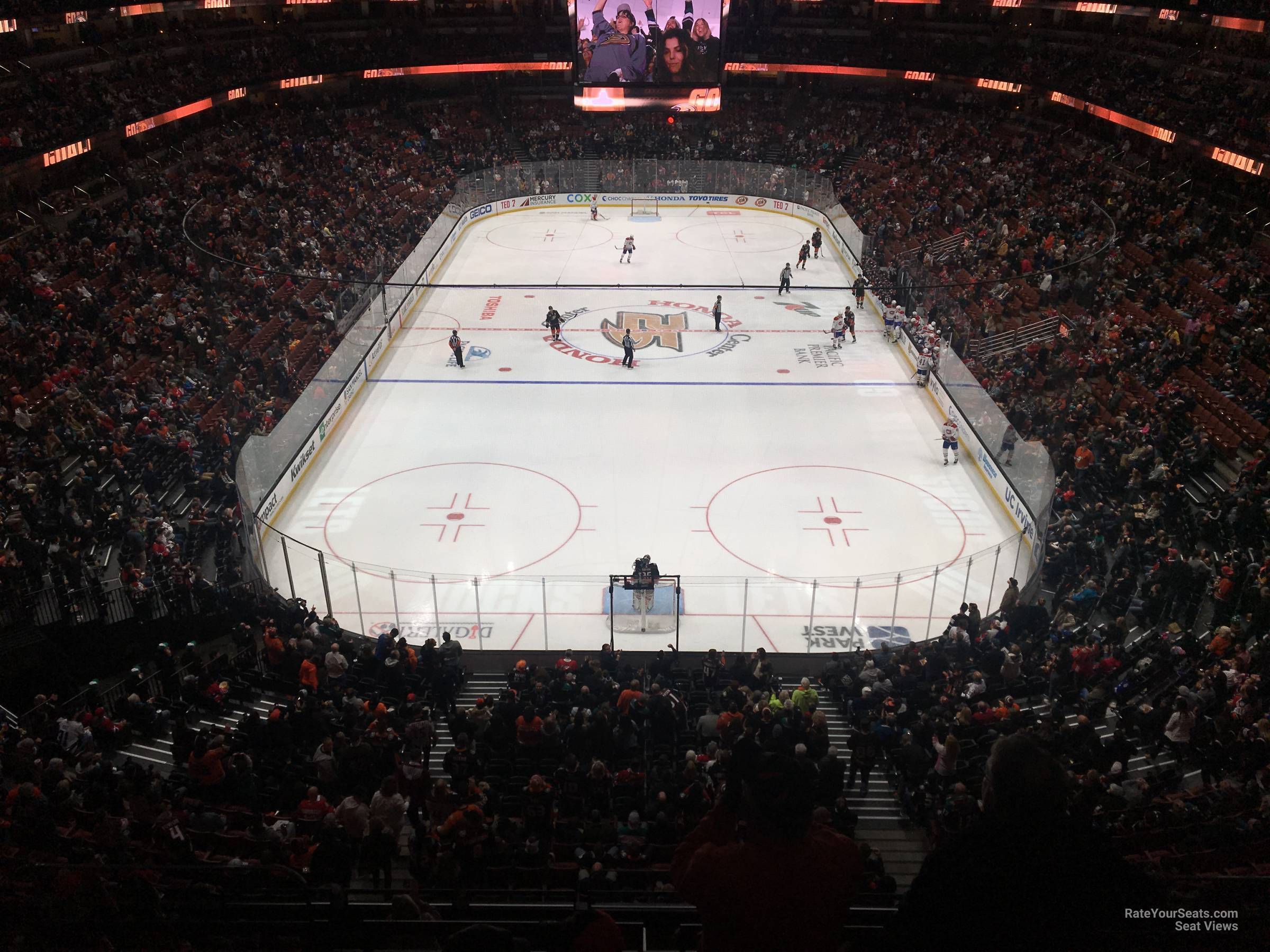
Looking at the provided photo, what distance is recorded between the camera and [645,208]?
47.8m

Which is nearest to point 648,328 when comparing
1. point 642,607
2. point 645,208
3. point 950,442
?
point 950,442

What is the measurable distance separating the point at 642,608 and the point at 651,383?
1249 cm

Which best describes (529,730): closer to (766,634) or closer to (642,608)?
(642,608)

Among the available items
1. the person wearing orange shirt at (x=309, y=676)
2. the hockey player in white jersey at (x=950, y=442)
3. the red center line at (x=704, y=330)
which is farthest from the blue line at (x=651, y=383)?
the person wearing orange shirt at (x=309, y=676)

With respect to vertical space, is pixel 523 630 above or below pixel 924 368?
below

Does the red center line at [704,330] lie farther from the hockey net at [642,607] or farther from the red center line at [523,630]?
the red center line at [523,630]

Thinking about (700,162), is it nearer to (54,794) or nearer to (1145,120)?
(1145,120)

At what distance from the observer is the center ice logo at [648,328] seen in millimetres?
31047

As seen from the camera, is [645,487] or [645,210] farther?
[645,210]

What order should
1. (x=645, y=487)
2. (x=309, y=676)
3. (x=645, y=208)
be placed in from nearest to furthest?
(x=309, y=676) → (x=645, y=487) → (x=645, y=208)

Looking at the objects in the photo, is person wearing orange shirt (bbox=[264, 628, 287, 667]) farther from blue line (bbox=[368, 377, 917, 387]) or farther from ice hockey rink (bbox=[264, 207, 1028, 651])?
blue line (bbox=[368, 377, 917, 387])

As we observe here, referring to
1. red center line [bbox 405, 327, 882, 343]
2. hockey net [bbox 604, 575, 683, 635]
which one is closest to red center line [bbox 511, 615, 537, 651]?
hockey net [bbox 604, 575, 683, 635]

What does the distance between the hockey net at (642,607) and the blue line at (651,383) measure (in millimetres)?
11708

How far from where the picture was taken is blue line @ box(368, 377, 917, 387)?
1079 inches
